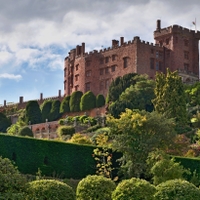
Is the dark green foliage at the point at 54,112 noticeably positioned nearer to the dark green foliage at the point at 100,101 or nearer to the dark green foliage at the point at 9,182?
the dark green foliage at the point at 100,101

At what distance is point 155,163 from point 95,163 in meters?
3.93

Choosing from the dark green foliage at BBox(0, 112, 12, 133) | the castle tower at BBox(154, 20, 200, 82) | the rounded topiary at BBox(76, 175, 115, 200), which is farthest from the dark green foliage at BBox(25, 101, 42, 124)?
the rounded topiary at BBox(76, 175, 115, 200)

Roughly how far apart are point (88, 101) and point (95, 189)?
4589 centimetres

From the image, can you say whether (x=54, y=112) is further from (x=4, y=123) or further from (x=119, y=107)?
(x=119, y=107)

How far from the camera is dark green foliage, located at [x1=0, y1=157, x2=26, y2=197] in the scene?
68.3ft

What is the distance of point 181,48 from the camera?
74.9 meters

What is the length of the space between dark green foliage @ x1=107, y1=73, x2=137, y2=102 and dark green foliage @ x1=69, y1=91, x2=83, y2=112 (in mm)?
7402

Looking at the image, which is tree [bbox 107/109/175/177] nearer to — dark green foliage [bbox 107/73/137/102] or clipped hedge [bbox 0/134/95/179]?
clipped hedge [bbox 0/134/95/179]

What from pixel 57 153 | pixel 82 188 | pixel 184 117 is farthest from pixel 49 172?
pixel 184 117

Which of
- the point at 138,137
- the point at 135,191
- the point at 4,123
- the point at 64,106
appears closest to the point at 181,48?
the point at 64,106

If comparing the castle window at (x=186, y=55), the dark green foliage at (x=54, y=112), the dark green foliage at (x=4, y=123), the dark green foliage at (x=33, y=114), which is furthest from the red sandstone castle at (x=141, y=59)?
the dark green foliage at (x=4, y=123)

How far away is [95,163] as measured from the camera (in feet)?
119

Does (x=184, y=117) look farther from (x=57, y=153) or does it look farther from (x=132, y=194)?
(x=132, y=194)

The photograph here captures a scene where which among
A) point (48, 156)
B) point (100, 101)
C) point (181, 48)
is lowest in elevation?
point (48, 156)
